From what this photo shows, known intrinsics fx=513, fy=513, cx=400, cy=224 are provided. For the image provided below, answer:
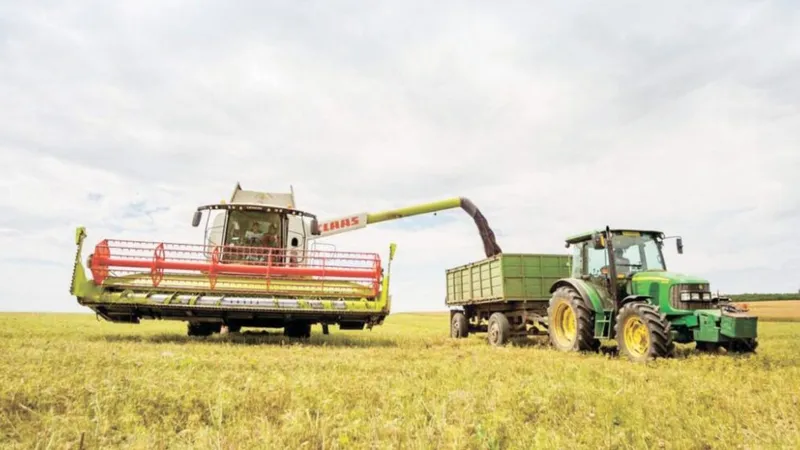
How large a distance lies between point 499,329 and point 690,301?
15.6 ft

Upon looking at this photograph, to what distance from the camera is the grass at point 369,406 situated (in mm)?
3201

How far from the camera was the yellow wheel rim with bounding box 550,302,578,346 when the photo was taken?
10.6 metres

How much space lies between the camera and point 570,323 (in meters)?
10.7

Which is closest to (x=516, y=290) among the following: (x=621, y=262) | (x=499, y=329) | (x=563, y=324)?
(x=499, y=329)

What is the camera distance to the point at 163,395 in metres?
3.95

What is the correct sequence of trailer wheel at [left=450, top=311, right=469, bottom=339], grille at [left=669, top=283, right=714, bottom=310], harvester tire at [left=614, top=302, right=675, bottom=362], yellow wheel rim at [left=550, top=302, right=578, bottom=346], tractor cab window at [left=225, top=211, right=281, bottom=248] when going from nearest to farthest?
harvester tire at [left=614, top=302, right=675, bottom=362] → grille at [left=669, top=283, right=714, bottom=310] → yellow wheel rim at [left=550, top=302, right=578, bottom=346] → tractor cab window at [left=225, top=211, right=281, bottom=248] → trailer wheel at [left=450, top=311, right=469, bottom=339]

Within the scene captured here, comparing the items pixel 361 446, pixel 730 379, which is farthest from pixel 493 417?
pixel 730 379

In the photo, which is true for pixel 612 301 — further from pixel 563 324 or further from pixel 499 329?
pixel 499 329

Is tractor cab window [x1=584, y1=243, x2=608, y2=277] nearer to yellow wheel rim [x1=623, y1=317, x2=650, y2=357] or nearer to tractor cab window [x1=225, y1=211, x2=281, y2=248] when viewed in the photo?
yellow wheel rim [x1=623, y1=317, x2=650, y2=357]

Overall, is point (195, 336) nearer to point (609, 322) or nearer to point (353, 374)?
point (353, 374)

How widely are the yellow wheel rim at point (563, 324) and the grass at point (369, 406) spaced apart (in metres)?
4.42

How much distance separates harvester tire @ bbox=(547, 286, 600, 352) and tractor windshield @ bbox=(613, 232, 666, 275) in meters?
1.07

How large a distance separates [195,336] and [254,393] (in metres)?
7.67

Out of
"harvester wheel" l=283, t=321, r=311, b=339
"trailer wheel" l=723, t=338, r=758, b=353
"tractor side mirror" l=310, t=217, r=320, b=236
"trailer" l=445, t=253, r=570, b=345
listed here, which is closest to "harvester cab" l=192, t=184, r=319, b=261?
"tractor side mirror" l=310, t=217, r=320, b=236
